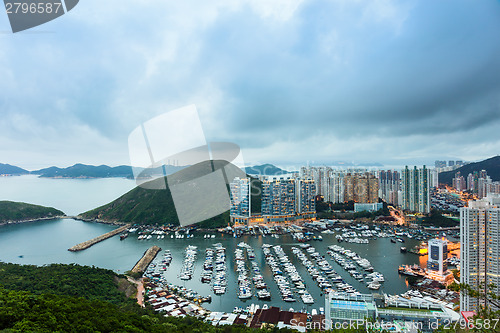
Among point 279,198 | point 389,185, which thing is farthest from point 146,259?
point 389,185

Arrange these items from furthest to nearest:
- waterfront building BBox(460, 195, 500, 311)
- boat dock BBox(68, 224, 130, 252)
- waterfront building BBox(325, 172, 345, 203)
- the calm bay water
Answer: waterfront building BBox(325, 172, 345, 203) → boat dock BBox(68, 224, 130, 252) → the calm bay water → waterfront building BBox(460, 195, 500, 311)

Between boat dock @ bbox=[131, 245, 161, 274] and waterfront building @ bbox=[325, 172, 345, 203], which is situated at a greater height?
waterfront building @ bbox=[325, 172, 345, 203]

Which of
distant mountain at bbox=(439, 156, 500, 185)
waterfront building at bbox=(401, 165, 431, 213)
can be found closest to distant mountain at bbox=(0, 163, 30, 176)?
waterfront building at bbox=(401, 165, 431, 213)

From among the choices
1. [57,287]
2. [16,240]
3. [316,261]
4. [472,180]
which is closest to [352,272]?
[316,261]

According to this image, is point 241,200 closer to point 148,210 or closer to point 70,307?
point 148,210

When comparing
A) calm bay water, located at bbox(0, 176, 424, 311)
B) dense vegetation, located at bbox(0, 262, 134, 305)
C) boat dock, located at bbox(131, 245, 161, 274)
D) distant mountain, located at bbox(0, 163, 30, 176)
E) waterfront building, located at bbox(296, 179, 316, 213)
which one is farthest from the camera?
distant mountain, located at bbox(0, 163, 30, 176)

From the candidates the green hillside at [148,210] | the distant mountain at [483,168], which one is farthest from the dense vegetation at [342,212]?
the distant mountain at [483,168]

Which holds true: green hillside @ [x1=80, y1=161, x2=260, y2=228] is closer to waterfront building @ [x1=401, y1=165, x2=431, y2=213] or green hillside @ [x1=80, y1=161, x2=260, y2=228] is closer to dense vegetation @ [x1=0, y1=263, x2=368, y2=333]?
dense vegetation @ [x1=0, y1=263, x2=368, y2=333]
